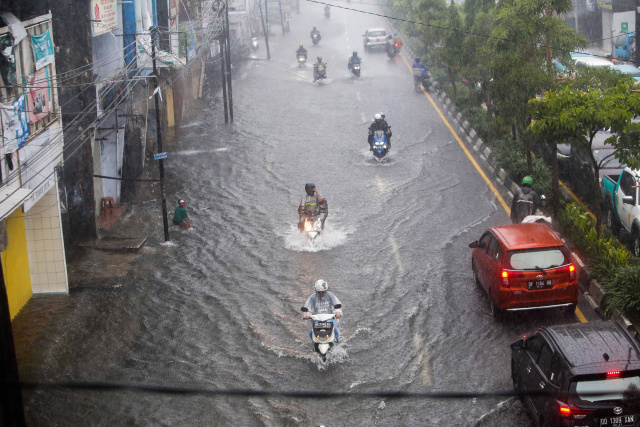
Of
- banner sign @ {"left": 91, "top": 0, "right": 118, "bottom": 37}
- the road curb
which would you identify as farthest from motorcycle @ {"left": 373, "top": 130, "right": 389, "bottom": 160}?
banner sign @ {"left": 91, "top": 0, "right": 118, "bottom": 37}

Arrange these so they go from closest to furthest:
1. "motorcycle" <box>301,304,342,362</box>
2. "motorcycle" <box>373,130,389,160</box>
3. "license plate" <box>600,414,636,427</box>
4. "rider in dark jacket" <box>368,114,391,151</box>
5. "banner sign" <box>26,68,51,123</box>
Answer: "license plate" <box>600,414,636,427</box>
"motorcycle" <box>301,304,342,362</box>
"banner sign" <box>26,68,51,123</box>
"rider in dark jacket" <box>368,114,391,151</box>
"motorcycle" <box>373,130,389,160</box>

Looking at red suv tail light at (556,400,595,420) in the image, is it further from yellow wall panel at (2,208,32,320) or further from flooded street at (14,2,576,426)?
yellow wall panel at (2,208,32,320)

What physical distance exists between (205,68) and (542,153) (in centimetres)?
2362

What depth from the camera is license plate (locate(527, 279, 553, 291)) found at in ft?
39.0

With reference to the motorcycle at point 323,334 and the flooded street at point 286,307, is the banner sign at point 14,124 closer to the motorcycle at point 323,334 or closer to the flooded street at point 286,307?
the flooded street at point 286,307

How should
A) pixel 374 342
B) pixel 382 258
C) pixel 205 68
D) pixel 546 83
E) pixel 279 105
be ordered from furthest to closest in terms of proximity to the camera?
pixel 205 68, pixel 279 105, pixel 546 83, pixel 382 258, pixel 374 342

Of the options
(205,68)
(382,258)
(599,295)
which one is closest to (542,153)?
(382,258)

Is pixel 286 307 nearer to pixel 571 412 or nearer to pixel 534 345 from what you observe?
pixel 534 345

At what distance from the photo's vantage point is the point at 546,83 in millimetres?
18844

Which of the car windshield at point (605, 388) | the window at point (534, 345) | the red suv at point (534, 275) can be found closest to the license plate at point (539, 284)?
the red suv at point (534, 275)

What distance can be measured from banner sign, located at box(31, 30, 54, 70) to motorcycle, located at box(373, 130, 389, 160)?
39.9 ft

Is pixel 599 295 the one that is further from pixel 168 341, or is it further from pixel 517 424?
pixel 168 341

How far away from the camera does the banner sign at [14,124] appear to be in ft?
39.3

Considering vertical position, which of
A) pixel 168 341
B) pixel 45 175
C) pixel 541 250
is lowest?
pixel 168 341
